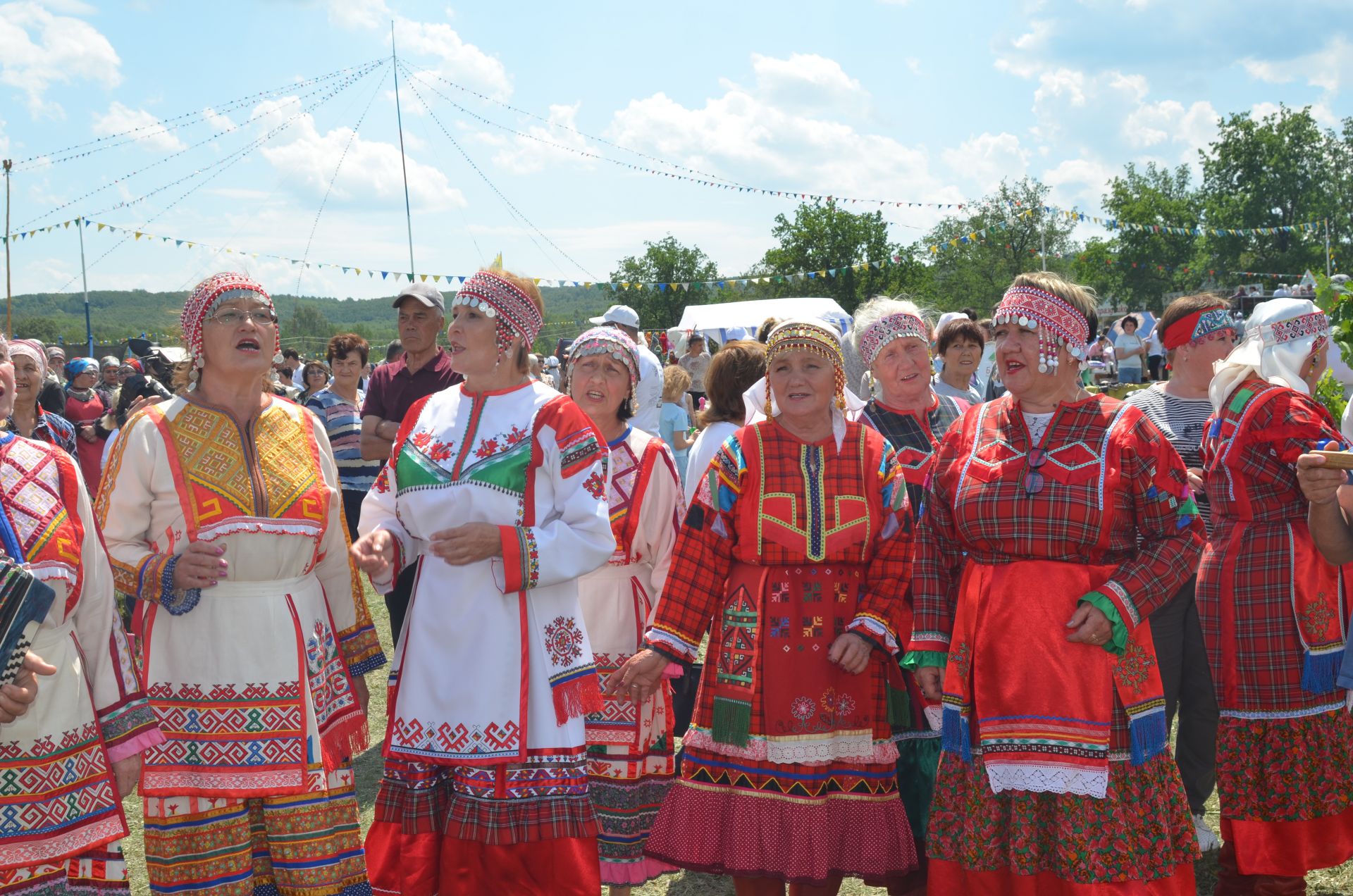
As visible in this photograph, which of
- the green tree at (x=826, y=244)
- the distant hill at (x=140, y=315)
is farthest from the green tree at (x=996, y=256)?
the distant hill at (x=140, y=315)

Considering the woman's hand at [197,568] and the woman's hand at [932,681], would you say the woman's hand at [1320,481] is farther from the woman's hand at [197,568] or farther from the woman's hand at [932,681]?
the woman's hand at [197,568]

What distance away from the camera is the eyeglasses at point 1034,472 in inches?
122

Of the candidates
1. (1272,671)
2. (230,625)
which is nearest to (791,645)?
(230,625)

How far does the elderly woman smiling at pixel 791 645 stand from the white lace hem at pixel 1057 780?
51 cm

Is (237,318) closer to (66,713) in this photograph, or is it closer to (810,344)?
(66,713)

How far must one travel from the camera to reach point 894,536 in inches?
141

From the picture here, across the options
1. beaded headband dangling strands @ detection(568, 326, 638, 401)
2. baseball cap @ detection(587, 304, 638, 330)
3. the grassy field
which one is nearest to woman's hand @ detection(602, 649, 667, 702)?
the grassy field

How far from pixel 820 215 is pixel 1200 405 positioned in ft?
191

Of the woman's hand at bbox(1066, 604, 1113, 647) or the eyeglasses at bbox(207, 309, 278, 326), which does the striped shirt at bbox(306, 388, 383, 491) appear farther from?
the woman's hand at bbox(1066, 604, 1113, 647)

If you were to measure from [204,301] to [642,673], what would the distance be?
5.91 feet

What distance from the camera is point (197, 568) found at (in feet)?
10.4

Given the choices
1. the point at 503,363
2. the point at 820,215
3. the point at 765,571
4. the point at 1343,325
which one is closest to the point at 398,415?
the point at 503,363

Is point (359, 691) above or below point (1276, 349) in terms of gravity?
below

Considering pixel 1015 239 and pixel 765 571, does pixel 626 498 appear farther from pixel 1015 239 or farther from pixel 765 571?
pixel 1015 239
